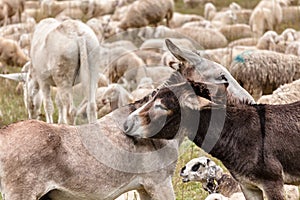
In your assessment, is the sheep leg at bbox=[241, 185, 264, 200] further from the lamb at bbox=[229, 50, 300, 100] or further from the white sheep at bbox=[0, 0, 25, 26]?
the white sheep at bbox=[0, 0, 25, 26]

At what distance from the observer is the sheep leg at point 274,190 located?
570 cm

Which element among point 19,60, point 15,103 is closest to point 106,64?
point 19,60

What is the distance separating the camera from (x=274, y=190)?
18.7 feet

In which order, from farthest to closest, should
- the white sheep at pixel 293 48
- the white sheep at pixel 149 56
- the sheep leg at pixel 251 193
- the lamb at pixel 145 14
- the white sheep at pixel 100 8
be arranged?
the white sheep at pixel 100 8 < the lamb at pixel 145 14 < the white sheep at pixel 149 56 < the white sheep at pixel 293 48 < the sheep leg at pixel 251 193

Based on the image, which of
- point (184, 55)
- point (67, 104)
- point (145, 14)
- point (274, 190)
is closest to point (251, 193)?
point (274, 190)

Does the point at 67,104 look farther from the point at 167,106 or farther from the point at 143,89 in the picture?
the point at 167,106

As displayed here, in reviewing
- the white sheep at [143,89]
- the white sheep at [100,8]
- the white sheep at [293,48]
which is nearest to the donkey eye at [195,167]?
the white sheep at [143,89]

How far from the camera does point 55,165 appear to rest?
5.42 metres

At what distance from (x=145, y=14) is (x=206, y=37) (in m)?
3.49

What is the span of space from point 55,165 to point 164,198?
3.08 feet

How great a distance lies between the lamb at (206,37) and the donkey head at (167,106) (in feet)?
50.2

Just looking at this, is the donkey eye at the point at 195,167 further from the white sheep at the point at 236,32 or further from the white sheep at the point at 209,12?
the white sheep at the point at 209,12

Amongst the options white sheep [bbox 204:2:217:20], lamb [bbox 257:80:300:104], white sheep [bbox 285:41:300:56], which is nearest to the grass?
lamb [bbox 257:80:300:104]

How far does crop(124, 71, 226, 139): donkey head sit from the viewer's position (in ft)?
18.6
